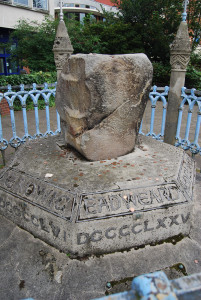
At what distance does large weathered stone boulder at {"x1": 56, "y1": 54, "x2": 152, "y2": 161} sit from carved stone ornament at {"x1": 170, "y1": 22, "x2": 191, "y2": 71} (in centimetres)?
164

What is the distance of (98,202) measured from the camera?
6.97ft

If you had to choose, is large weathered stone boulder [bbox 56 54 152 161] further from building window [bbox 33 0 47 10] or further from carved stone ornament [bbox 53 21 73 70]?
building window [bbox 33 0 47 10]

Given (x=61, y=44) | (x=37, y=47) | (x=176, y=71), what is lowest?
(x=176, y=71)

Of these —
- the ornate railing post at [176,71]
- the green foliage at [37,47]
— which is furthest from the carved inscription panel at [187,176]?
the green foliage at [37,47]

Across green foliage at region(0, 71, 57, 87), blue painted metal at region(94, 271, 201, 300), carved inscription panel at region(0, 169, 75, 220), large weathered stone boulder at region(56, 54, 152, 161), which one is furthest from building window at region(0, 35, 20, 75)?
blue painted metal at region(94, 271, 201, 300)

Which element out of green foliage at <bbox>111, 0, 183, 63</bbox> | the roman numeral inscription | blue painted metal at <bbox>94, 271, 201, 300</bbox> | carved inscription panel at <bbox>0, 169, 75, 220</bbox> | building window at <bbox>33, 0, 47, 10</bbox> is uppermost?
building window at <bbox>33, 0, 47, 10</bbox>

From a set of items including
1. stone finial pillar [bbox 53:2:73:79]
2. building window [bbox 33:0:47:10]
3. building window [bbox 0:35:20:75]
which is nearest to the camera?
stone finial pillar [bbox 53:2:73:79]

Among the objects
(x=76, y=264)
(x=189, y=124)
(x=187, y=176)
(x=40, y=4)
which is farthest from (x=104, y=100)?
(x=40, y=4)

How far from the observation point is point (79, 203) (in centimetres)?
209

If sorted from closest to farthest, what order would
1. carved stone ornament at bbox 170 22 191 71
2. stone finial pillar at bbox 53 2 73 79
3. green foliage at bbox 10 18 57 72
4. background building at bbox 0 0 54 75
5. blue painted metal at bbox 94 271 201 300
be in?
1. blue painted metal at bbox 94 271 201 300
2. carved stone ornament at bbox 170 22 191 71
3. stone finial pillar at bbox 53 2 73 79
4. green foliage at bbox 10 18 57 72
5. background building at bbox 0 0 54 75

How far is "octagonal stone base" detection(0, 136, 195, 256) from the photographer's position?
2062 mm

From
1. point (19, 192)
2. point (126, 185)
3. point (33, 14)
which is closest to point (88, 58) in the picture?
point (126, 185)

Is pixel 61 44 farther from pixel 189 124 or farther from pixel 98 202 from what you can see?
pixel 98 202

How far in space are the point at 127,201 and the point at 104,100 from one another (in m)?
1.08
